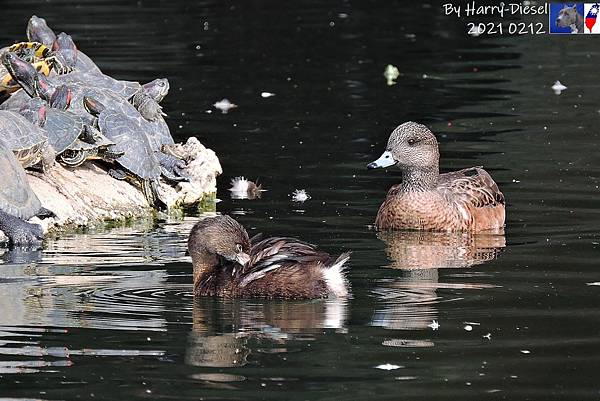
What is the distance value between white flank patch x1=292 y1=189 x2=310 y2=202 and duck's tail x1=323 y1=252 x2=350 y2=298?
358 centimetres

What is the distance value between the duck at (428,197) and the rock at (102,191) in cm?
199

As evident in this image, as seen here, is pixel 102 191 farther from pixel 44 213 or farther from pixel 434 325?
pixel 434 325

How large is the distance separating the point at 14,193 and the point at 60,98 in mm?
1766

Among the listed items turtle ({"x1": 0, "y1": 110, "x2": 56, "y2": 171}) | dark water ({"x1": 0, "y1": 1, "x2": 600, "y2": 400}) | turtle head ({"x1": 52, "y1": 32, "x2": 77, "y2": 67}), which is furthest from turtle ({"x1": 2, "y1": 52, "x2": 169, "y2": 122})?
dark water ({"x1": 0, "y1": 1, "x2": 600, "y2": 400})

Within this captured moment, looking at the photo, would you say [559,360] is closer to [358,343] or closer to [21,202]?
[358,343]

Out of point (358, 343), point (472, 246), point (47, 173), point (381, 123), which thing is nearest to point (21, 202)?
point (47, 173)

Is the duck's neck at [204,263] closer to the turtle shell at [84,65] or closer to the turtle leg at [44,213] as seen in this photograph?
the turtle leg at [44,213]

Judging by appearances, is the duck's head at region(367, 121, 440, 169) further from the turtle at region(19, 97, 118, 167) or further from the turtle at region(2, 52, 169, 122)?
the turtle at region(2, 52, 169, 122)

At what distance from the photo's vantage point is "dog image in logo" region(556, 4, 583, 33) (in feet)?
78.5

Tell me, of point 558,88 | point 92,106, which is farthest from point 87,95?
point 558,88

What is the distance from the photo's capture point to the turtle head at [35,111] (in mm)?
12461

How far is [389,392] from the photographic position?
7.09m

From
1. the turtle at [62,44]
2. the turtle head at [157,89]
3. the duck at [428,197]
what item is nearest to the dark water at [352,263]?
the duck at [428,197]

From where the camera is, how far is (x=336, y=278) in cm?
909
